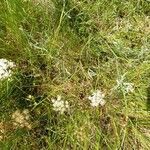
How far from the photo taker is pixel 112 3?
2916mm

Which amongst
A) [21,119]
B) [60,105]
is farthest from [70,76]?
[21,119]

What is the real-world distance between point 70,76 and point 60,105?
0.64ft

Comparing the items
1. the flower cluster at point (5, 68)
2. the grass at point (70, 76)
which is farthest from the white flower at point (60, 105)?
the flower cluster at point (5, 68)

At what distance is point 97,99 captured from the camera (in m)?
2.68

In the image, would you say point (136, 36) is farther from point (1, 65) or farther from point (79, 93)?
point (1, 65)

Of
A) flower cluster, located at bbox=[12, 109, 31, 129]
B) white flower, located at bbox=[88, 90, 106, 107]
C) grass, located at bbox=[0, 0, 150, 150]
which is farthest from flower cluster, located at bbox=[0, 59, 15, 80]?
white flower, located at bbox=[88, 90, 106, 107]

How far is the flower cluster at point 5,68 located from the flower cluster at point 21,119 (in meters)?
0.22

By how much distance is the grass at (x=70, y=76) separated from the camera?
263 centimetres

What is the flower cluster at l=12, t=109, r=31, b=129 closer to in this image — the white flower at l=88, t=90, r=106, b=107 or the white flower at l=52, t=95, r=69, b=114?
the white flower at l=52, t=95, r=69, b=114

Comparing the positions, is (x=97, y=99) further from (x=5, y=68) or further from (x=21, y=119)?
(x=5, y=68)

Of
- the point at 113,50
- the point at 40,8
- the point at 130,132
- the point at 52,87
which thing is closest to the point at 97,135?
the point at 130,132

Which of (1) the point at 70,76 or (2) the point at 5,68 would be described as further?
(1) the point at 70,76

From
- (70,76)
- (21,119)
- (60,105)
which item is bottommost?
(21,119)

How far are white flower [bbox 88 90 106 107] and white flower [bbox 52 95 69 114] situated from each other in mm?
149
